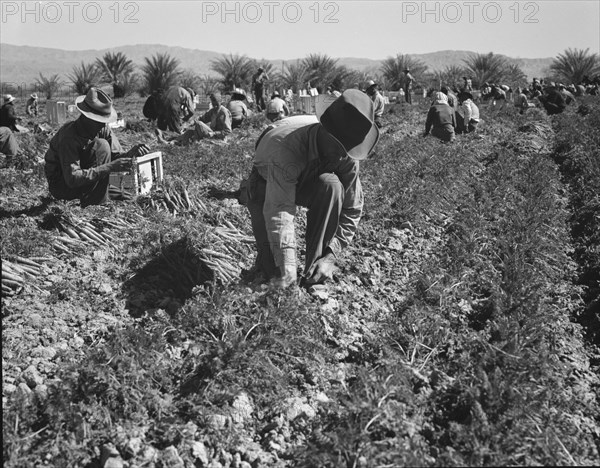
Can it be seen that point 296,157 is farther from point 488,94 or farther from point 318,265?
point 488,94

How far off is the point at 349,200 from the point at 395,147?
647cm

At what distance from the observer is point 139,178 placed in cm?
568

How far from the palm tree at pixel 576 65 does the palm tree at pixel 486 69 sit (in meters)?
2.61

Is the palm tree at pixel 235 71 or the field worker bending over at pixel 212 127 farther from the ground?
the palm tree at pixel 235 71

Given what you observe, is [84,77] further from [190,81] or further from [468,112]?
[468,112]

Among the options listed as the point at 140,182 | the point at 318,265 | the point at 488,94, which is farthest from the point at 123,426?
the point at 488,94

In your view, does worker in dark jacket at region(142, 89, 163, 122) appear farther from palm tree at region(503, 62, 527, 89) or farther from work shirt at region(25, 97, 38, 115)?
palm tree at region(503, 62, 527, 89)

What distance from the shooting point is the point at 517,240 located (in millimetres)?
5434

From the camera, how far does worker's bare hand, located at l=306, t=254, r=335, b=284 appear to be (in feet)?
13.1

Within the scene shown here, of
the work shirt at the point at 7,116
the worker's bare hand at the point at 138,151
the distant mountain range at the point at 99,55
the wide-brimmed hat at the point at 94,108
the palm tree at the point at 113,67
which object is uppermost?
the distant mountain range at the point at 99,55

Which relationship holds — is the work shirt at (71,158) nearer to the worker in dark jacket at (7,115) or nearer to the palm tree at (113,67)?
the worker in dark jacket at (7,115)

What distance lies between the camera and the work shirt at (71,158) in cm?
527

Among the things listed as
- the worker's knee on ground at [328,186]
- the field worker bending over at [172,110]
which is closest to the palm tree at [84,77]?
the field worker bending over at [172,110]

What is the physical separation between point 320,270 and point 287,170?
2.13 ft
